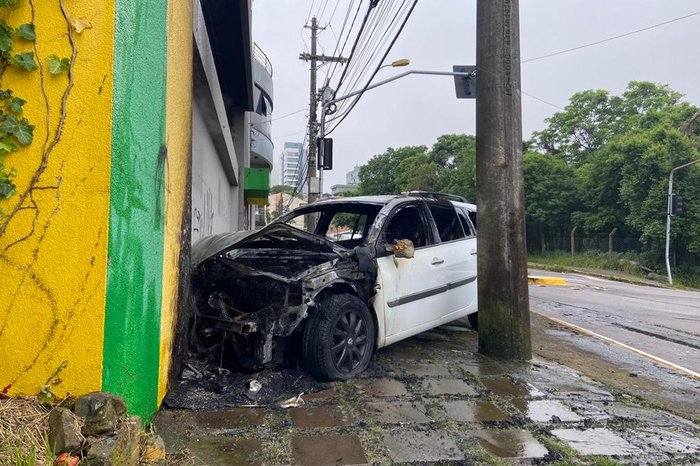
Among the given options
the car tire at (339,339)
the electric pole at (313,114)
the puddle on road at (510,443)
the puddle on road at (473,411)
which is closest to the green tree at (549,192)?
the electric pole at (313,114)

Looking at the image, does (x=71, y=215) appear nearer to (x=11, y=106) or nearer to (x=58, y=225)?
(x=58, y=225)

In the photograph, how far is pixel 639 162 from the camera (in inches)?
1002

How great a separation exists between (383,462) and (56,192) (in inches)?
88.6

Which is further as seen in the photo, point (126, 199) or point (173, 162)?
point (173, 162)

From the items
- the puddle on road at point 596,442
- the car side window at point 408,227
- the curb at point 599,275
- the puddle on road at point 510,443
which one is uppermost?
the car side window at point 408,227

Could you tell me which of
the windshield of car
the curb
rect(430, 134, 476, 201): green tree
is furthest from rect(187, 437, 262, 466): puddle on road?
rect(430, 134, 476, 201): green tree

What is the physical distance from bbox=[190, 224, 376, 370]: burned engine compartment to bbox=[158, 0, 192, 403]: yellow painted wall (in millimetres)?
629

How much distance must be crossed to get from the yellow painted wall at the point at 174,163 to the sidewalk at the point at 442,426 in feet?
2.08

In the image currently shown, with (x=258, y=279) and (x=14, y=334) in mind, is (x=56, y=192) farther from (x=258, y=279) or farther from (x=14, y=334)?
(x=258, y=279)

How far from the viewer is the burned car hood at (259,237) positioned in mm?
4230

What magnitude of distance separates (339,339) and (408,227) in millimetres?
1854

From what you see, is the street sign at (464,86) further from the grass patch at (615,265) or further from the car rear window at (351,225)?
the grass patch at (615,265)

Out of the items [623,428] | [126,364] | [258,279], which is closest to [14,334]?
[126,364]

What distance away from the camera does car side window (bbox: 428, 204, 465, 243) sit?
19.0 ft
